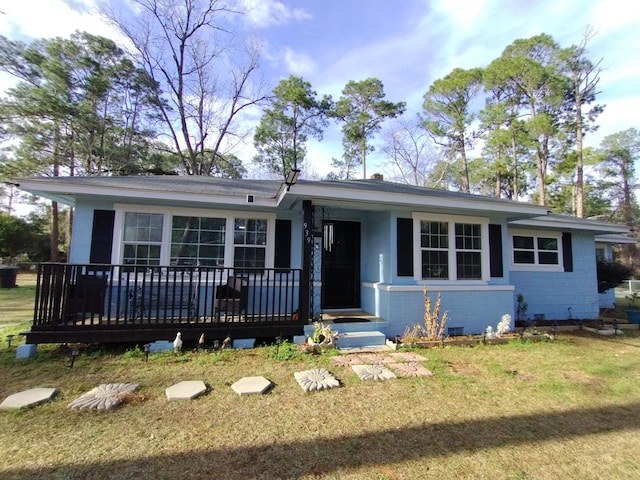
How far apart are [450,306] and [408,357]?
78.5 inches

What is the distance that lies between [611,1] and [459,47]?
5349mm

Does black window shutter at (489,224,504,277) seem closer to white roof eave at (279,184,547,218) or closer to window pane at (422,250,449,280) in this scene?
white roof eave at (279,184,547,218)

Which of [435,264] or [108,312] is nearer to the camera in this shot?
[108,312]

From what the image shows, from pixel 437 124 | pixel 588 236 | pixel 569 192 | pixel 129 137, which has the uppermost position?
pixel 437 124

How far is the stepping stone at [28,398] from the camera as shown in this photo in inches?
120

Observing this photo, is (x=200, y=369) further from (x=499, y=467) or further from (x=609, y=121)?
(x=609, y=121)

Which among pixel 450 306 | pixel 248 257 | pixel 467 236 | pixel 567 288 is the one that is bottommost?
pixel 450 306

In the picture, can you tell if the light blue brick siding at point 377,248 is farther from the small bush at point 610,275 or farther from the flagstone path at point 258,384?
the small bush at point 610,275

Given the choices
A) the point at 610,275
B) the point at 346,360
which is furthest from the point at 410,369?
the point at 610,275

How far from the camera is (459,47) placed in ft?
38.0

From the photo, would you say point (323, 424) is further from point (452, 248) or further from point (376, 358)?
point (452, 248)

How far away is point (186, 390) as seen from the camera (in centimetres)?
346

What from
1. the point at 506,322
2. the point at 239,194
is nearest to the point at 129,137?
the point at 239,194

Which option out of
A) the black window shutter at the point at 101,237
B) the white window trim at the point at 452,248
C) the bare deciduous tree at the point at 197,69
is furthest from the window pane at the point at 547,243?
the bare deciduous tree at the point at 197,69
